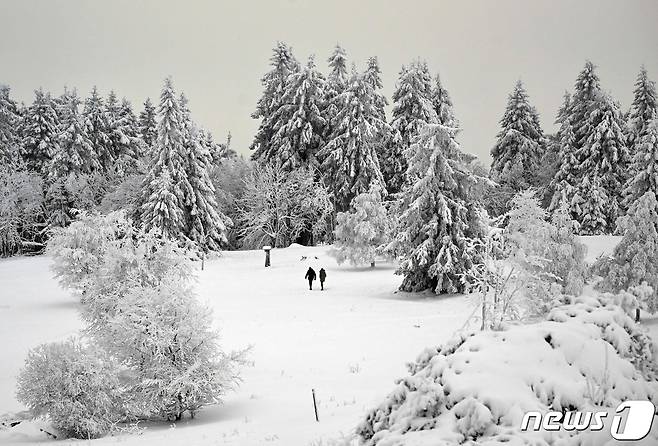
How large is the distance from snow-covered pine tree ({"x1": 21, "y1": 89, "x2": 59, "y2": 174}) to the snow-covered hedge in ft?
202

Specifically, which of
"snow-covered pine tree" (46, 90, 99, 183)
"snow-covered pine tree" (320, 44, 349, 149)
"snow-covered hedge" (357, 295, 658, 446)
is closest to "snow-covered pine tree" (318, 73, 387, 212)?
"snow-covered pine tree" (320, 44, 349, 149)

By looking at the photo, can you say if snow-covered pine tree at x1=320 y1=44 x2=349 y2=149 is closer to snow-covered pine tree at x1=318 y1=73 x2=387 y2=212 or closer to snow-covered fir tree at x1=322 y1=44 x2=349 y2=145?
snow-covered fir tree at x1=322 y1=44 x2=349 y2=145

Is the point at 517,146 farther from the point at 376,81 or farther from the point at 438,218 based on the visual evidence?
the point at 438,218

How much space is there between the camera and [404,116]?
173 ft

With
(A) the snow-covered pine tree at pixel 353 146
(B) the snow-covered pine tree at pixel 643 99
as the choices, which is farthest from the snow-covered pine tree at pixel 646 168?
(A) the snow-covered pine tree at pixel 353 146

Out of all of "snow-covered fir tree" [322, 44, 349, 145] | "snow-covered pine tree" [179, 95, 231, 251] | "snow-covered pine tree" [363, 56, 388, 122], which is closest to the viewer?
"snow-covered pine tree" [179, 95, 231, 251]

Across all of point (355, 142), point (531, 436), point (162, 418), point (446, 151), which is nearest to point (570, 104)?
point (355, 142)

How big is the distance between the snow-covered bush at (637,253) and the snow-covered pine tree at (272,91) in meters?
39.8

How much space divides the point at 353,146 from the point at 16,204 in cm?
3187

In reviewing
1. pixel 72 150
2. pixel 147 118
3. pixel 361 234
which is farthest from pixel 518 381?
pixel 147 118

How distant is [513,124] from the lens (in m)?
52.9

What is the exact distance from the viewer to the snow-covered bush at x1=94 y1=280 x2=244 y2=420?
13.4m

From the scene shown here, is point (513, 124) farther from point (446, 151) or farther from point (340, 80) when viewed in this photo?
point (446, 151)

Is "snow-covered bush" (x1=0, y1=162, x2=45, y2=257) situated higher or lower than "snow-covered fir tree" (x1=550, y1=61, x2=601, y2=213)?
lower
